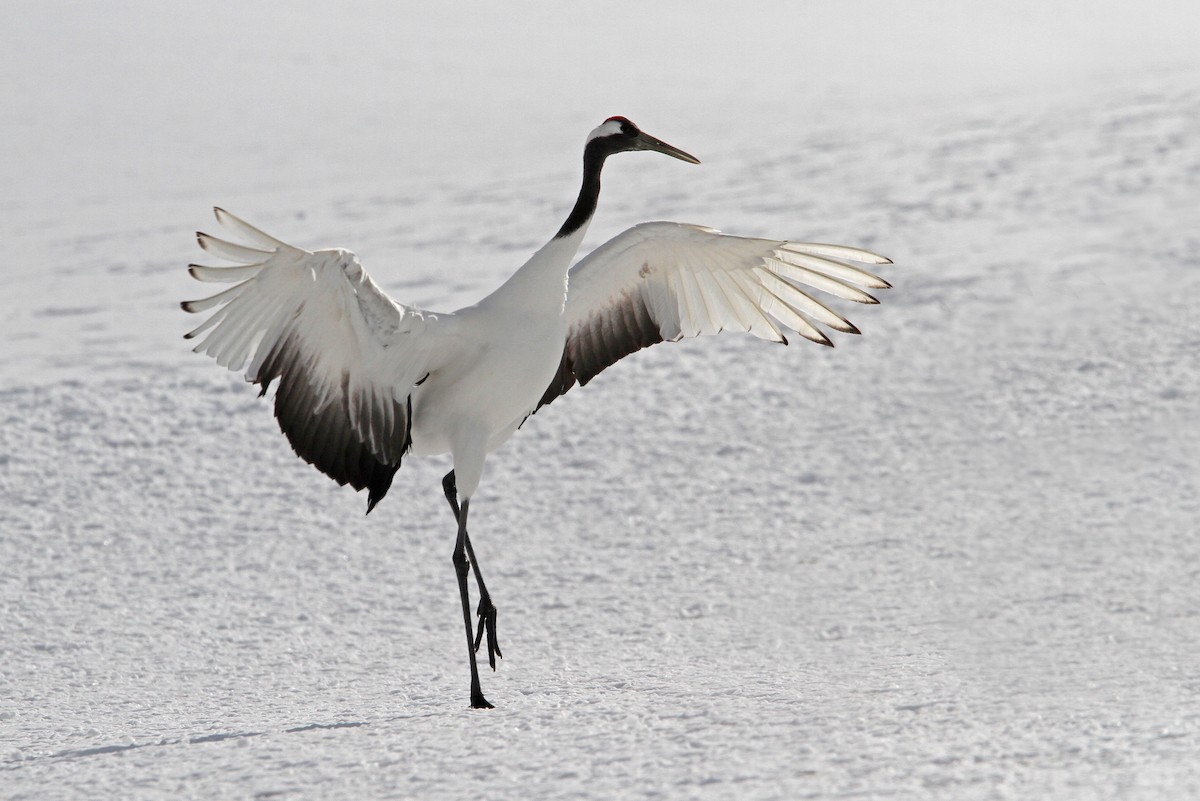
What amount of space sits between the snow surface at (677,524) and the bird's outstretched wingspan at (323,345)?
86 centimetres

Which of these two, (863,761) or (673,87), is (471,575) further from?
(673,87)

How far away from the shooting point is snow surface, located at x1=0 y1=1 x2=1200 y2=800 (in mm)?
4125

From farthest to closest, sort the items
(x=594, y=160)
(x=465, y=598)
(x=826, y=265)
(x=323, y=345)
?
(x=826, y=265), (x=594, y=160), (x=465, y=598), (x=323, y=345)

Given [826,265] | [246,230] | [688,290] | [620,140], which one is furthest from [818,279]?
[246,230]

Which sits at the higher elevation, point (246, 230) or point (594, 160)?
point (594, 160)

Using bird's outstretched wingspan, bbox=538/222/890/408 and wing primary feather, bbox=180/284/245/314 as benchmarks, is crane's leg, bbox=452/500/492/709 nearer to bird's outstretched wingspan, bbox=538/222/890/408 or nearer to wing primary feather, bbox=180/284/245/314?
bird's outstretched wingspan, bbox=538/222/890/408

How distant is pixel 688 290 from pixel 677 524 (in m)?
1.89

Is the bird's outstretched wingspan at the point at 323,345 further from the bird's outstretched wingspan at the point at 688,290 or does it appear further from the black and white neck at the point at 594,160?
the bird's outstretched wingspan at the point at 688,290

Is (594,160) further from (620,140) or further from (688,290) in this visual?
(688,290)

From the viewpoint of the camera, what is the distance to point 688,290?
5.68m

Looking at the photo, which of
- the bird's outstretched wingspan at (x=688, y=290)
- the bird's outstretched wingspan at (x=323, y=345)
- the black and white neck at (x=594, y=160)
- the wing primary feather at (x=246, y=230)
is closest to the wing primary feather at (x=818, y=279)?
the bird's outstretched wingspan at (x=688, y=290)

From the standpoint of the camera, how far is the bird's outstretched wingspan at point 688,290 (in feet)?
17.8

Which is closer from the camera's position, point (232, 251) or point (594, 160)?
point (232, 251)

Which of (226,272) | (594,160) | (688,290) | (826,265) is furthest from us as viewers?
(688,290)
